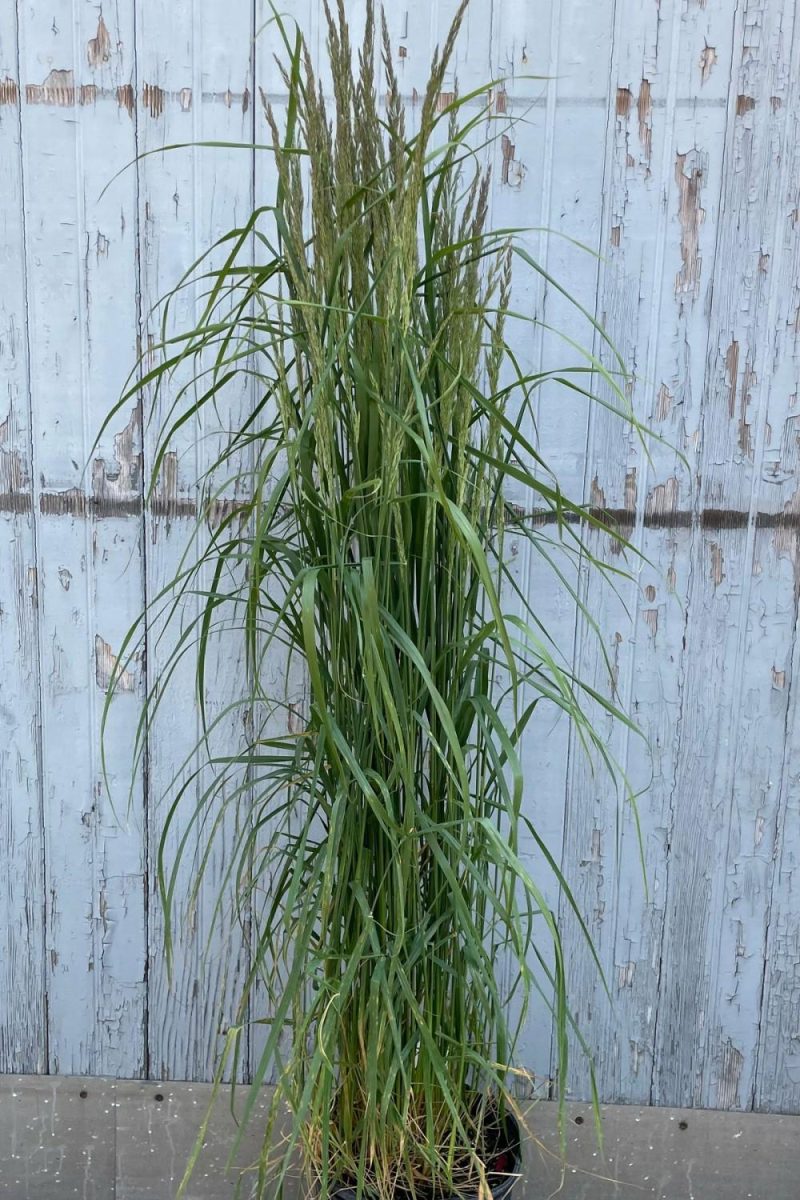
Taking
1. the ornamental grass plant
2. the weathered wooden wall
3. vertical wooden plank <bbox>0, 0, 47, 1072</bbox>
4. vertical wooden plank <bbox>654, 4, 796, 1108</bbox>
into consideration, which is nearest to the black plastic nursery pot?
the ornamental grass plant

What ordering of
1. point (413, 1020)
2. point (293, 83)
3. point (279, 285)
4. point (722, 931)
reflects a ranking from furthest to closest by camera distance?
point (722, 931) < point (279, 285) < point (413, 1020) < point (293, 83)

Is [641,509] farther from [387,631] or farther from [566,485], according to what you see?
[387,631]

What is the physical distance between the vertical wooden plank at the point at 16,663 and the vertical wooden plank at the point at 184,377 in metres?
0.19

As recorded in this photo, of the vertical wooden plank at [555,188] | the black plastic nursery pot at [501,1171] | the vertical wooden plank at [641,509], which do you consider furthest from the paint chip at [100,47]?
the black plastic nursery pot at [501,1171]

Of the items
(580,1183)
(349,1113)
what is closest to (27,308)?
(349,1113)

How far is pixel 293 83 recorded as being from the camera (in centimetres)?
119

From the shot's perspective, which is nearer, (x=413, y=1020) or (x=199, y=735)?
(x=413, y=1020)

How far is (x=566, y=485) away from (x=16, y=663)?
0.93 m

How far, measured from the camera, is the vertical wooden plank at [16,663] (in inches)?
65.7

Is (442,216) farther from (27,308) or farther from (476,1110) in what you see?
(476,1110)

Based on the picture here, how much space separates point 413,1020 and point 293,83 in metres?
1.11

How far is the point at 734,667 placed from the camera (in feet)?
5.76

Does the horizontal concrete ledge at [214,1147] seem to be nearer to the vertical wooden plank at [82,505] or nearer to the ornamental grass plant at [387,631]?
the vertical wooden plank at [82,505]

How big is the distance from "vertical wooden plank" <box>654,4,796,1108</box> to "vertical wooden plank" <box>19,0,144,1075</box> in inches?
35.2
